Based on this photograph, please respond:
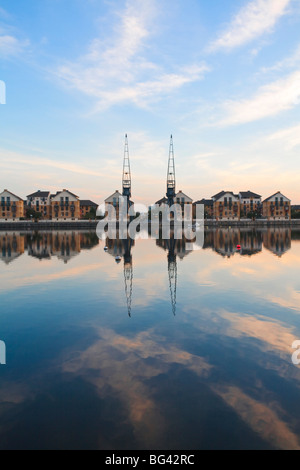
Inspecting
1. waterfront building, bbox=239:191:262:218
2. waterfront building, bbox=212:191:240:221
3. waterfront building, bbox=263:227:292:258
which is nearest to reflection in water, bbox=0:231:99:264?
waterfront building, bbox=263:227:292:258

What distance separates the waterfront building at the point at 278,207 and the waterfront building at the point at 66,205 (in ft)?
326

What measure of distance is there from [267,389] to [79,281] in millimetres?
18130

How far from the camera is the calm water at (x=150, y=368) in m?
6.95

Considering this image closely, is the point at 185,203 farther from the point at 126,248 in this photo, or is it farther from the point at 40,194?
the point at 126,248

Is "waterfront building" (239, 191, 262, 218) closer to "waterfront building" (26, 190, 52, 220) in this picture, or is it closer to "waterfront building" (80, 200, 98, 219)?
"waterfront building" (80, 200, 98, 219)

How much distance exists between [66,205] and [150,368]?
14725 cm

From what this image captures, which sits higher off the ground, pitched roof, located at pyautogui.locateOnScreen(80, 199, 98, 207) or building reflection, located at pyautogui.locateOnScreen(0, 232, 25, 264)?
pitched roof, located at pyautogui.locateOnScreen(80, 199, 98, 207)

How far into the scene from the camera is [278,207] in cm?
16075

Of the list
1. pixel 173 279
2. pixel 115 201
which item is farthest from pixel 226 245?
pixel 115 201

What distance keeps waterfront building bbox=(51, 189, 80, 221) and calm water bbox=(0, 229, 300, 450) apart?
133 metres

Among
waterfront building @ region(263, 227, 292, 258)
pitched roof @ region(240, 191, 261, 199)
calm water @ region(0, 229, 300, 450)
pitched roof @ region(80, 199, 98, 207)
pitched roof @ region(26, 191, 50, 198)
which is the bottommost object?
calm water @ region(0, 229, 300, 450)

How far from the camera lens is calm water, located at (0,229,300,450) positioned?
22.8 feet

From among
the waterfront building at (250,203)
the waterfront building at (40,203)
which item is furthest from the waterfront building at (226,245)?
the waterfront building at (40,203)

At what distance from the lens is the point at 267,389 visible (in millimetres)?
8648
